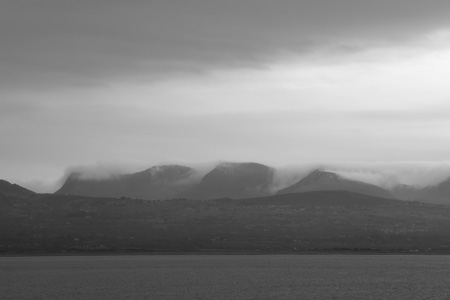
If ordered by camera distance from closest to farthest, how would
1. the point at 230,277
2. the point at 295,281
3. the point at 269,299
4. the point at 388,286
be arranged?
the point at 269,299
the point at 388,286
the point at 295,281
the point at 230,277

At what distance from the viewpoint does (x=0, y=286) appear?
157750mm

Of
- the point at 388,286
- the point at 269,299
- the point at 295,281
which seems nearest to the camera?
the point at 269,299

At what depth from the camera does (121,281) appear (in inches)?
6762

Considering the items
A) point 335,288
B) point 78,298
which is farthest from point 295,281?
point 78,298

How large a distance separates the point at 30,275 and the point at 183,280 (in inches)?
1545

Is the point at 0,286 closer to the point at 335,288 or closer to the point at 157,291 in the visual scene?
the point at 157,291

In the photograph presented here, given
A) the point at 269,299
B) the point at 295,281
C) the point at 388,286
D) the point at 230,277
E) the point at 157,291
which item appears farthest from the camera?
the point at 230,277

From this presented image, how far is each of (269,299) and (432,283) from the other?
154 ft

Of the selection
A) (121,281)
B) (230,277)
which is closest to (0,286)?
(121,281)

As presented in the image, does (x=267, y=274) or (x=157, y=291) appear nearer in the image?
(x=157, y=291)

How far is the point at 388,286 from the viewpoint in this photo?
156 metres

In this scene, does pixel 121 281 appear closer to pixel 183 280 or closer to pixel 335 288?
pixel 183 280

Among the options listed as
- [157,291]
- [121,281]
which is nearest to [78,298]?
[157,291]

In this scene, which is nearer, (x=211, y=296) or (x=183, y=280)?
(x=211, y=296)
